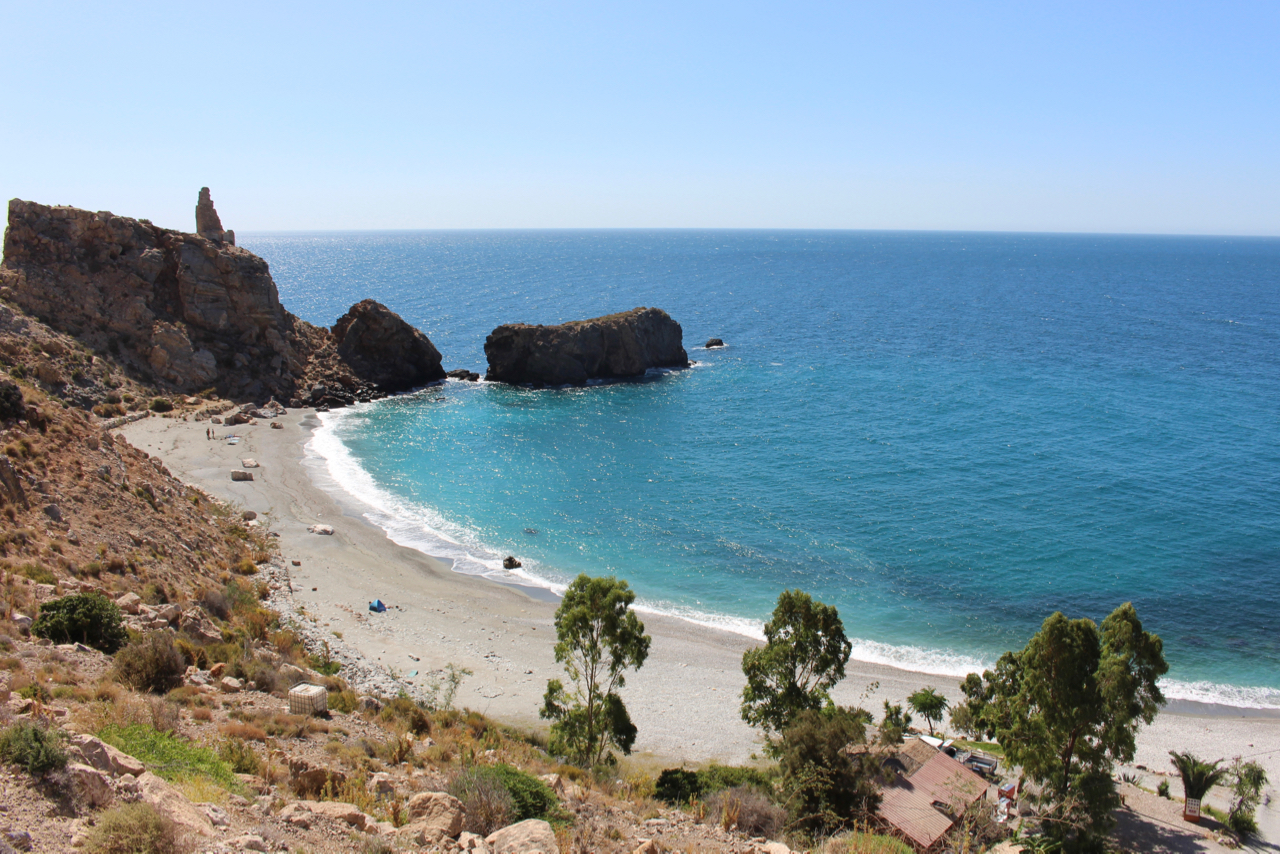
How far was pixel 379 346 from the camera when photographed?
81438mm

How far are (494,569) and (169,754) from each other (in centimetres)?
2931

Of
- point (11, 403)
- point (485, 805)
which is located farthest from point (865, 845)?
point (11, 403)

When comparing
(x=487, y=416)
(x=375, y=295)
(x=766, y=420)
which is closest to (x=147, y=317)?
(x=487, y=416)

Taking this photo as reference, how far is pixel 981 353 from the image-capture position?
97.9 metres

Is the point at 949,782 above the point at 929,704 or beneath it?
above

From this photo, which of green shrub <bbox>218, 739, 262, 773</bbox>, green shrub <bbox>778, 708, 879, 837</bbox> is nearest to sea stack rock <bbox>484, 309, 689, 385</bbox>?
green shrub <bbox>778, 708, 879, 837</bbox>

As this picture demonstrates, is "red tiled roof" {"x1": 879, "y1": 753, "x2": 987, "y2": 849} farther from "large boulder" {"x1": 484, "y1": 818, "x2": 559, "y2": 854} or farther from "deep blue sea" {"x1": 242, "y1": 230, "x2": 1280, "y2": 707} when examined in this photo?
"large boulder" {"x1": 484, "y1": 818, "x2": 559, "y2": 854}

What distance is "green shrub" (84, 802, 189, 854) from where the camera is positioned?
30.3 feet

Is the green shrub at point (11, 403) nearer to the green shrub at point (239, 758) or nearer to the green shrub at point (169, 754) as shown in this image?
the green shrub at point (169, 754)

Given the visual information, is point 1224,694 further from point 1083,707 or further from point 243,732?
point 243,732

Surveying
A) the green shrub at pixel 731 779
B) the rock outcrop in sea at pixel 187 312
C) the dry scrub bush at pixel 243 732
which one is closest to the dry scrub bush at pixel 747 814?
the green shrub at pixel 731 779

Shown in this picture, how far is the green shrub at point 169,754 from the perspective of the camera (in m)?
12.7

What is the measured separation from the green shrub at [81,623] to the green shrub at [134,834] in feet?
36.8

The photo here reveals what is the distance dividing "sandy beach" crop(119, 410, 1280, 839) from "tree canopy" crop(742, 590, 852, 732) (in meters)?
4.87
